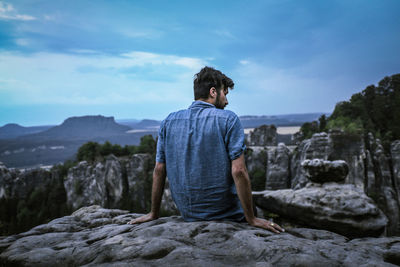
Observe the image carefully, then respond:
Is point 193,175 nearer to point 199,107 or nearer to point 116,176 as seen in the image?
point 199,107

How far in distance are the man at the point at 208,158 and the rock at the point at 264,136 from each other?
5970cm

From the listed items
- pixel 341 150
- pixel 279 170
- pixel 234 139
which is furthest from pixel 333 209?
pixel 279 170

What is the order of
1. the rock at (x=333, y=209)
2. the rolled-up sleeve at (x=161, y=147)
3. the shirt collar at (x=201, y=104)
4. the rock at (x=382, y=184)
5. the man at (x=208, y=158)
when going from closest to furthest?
the man at (x=208, y=158) → the shirt collar at (x=201, y=104) → the rolled-up sleeve at (x=161, y=147) → the rock at (x=333, y=209) → the rock at (x=382, y=184)

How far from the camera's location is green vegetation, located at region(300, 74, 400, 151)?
47312 mm

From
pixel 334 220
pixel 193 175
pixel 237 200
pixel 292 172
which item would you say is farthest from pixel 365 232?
pixel 292 172

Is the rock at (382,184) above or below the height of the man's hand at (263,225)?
below

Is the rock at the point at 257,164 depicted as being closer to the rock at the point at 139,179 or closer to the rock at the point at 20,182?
the rock at the point at 139,179

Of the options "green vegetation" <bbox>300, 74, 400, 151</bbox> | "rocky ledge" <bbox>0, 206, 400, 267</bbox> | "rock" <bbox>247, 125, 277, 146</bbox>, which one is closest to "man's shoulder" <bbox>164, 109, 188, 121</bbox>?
"rocky ledge" <bbox>0, 206, 400, 267</bbox>

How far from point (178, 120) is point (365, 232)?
26.3ft

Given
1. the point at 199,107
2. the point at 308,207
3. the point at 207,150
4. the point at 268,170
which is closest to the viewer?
the point at 207,150

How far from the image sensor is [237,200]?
3.95 metres

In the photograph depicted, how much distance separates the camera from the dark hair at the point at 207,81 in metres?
3.99

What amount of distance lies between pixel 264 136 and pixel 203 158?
6081cm

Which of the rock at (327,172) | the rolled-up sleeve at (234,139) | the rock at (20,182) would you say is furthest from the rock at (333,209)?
the rock at (20,182)
